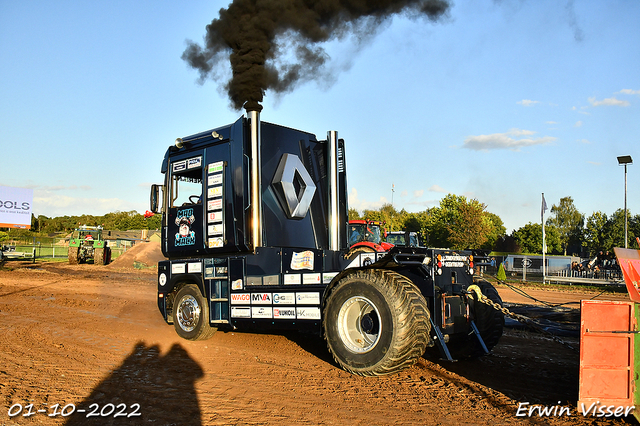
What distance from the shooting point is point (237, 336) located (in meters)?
8.80

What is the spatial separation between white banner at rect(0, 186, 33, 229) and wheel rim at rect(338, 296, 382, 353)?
4173 cm

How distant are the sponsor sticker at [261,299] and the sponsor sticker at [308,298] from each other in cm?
54

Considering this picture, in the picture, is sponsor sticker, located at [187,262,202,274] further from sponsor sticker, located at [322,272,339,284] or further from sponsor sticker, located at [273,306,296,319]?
sponsor sticker, located at [322,272,339,284]

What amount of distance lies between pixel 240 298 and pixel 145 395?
255cm

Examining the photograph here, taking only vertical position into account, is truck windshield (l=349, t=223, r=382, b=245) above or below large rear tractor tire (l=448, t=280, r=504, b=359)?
above

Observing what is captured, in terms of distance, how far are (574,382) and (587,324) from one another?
1784 millimetres

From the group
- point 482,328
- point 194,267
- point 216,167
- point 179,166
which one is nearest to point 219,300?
point 194,267

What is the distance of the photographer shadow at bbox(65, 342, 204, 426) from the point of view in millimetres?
4246

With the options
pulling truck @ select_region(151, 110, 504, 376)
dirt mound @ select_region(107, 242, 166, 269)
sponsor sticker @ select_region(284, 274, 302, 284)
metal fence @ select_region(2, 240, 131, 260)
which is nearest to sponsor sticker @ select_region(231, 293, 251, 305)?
pulling truck @ select_region(151, 110, 504, 376)

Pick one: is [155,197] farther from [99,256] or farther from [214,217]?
[99,256]

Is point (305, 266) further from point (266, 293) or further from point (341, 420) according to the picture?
point (341, 420)

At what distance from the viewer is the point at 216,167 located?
789 centimetres

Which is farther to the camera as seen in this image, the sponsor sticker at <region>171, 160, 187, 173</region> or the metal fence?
the metal fence

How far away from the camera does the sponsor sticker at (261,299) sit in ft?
22.5
